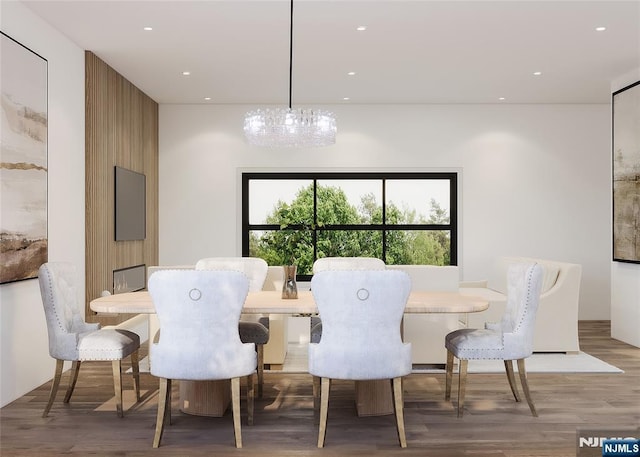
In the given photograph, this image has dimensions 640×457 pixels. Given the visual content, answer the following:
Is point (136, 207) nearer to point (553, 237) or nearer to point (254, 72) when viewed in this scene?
point (254, 72)

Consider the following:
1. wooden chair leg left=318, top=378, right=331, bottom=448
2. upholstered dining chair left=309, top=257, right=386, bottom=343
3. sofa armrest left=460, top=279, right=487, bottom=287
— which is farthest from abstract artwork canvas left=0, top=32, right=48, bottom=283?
sofa armrest left=460, top=279, right=487, bottom=287

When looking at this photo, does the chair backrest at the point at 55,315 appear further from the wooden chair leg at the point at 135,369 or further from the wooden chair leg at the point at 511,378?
the wooden chair leg at the point at 511,378

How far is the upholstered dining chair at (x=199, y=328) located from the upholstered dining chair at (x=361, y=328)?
40cm

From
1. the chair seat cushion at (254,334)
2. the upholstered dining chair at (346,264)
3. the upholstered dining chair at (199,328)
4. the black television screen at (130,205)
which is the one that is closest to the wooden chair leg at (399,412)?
the upholstered dining chair at (199,328)

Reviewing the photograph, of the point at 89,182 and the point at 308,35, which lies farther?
the point at 89,182

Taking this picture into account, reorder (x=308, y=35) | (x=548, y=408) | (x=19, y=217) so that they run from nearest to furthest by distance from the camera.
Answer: (x=548, y=408) → (x=19, y=217) → (x=308, y=35)

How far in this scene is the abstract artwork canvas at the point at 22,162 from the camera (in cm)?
381

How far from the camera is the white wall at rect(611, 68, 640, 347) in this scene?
5824 mm

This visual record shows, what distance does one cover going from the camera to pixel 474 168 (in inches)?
293

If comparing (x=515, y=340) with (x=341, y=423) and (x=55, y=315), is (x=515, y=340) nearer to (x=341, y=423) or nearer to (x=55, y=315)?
(x=341, y=423)

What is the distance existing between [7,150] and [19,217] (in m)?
0.44

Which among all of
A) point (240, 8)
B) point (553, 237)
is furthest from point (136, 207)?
point (553, 237)

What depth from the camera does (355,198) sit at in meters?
7.54

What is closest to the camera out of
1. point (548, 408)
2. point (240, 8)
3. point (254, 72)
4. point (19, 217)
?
point (548, 408)
